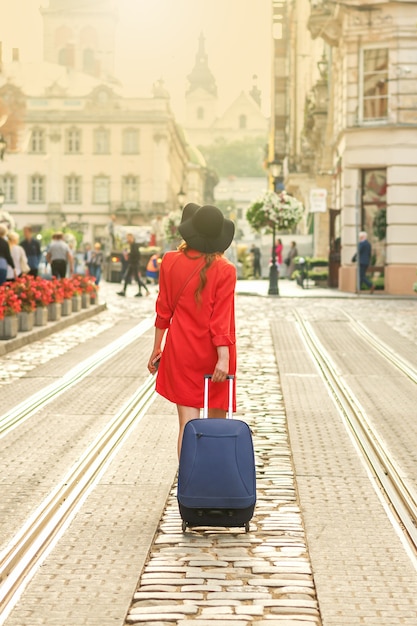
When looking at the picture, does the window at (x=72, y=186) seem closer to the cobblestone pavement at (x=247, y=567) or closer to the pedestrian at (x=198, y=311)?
the cobblestone pavement at (x=247, y=567)

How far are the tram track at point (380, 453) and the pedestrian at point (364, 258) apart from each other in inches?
714

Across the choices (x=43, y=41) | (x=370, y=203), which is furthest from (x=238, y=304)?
(x=43, y=41)

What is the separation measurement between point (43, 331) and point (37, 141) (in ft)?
283

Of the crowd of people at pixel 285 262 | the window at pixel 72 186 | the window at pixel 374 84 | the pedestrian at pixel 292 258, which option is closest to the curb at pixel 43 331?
the window at pixel 374 84

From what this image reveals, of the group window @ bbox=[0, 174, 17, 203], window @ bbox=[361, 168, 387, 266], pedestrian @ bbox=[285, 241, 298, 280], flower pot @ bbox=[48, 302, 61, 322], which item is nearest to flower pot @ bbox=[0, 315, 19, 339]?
flower pot @ bbox=[48, 302, 61, 322]

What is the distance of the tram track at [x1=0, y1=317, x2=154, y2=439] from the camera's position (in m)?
10.5

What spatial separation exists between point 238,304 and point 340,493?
23416 mm

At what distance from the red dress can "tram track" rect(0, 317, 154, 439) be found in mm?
3250

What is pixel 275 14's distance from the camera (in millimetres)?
91438

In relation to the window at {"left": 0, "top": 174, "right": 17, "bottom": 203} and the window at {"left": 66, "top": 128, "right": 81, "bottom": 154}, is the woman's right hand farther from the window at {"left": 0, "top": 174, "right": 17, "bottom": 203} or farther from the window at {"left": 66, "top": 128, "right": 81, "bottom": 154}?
the window at {"left": 66, "top": 128, "right": 81, "bottom": 154}

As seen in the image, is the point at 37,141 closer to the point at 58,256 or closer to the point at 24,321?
the point at 58,256

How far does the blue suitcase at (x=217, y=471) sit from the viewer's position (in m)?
6.14

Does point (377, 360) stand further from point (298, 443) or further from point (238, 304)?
point (238, 304)

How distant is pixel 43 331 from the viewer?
64.7ft
